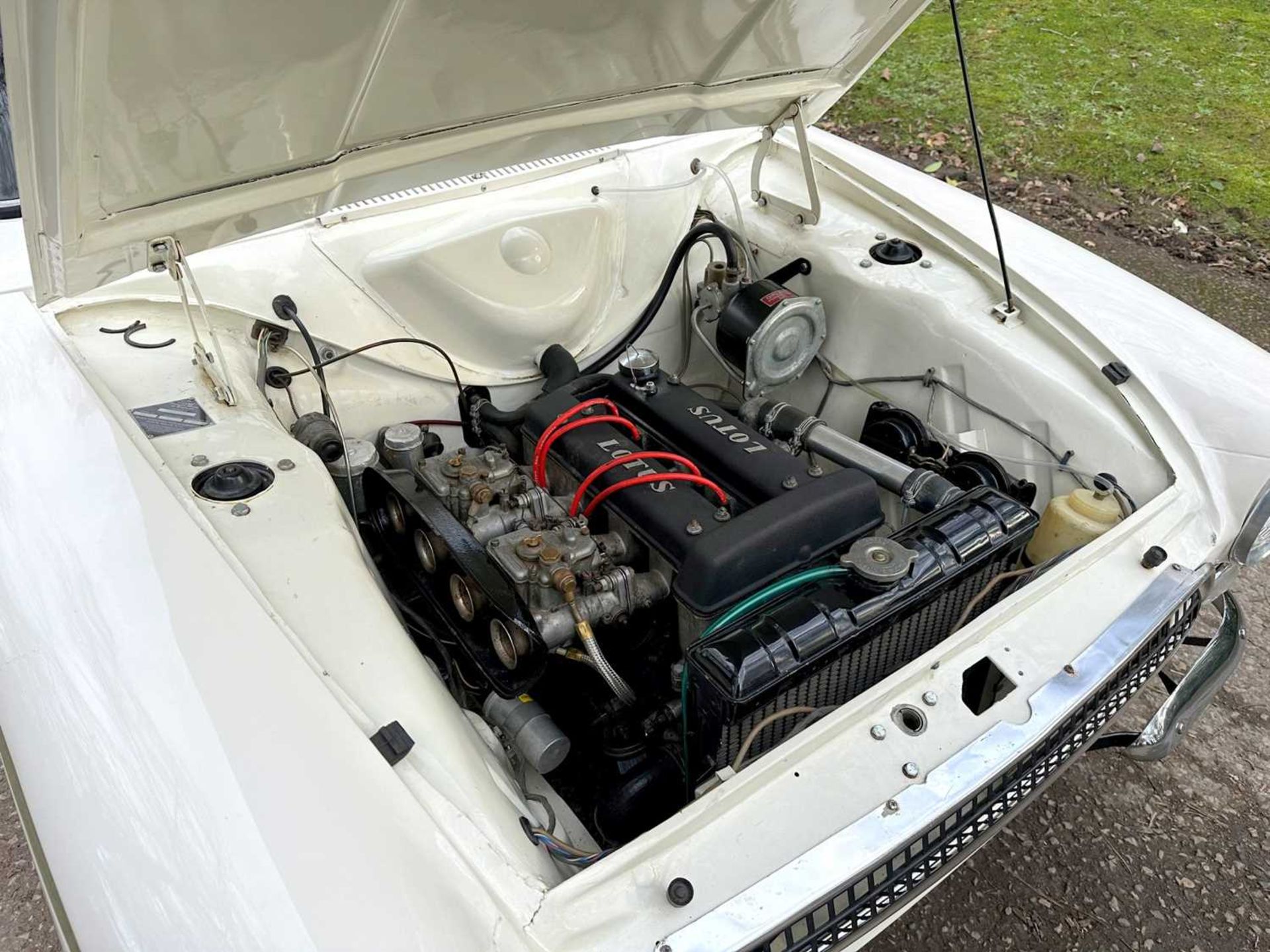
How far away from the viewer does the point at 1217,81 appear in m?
5.64

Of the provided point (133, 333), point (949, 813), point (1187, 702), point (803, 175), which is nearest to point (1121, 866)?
point (1187, 702)

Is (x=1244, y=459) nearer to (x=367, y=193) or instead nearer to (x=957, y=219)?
(x=957, y=219)

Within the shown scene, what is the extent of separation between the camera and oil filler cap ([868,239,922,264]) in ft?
7.03

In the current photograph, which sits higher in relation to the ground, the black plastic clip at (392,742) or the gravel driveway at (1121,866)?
the black plastic clip at (392,742)

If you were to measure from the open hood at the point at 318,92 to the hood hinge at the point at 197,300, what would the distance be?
0.09 ft

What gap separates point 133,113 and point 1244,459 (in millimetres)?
1788

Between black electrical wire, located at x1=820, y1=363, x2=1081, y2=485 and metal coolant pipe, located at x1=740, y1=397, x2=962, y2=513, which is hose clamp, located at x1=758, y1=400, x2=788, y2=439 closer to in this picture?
metal coolant pipe, located at x1=740, y1=397, x2=962, y2=513

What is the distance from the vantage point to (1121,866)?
1.97 meters

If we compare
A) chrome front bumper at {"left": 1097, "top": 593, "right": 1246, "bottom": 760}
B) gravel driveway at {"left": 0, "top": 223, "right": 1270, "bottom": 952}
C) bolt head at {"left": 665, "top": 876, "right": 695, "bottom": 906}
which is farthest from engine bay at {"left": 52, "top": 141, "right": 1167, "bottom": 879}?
gravel driveway at {"left": 0, "top": 223, "right": 1270, "bottom": 952}

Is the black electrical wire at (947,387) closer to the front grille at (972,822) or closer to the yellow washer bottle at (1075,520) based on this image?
the yellow washer bottle at (1075,520)

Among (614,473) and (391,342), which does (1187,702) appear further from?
(391,342)

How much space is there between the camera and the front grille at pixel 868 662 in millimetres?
1345

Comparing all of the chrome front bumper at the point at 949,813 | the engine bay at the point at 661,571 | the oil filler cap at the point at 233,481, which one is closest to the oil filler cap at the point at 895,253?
the engine bay at the point at 661,571

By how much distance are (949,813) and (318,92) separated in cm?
125
